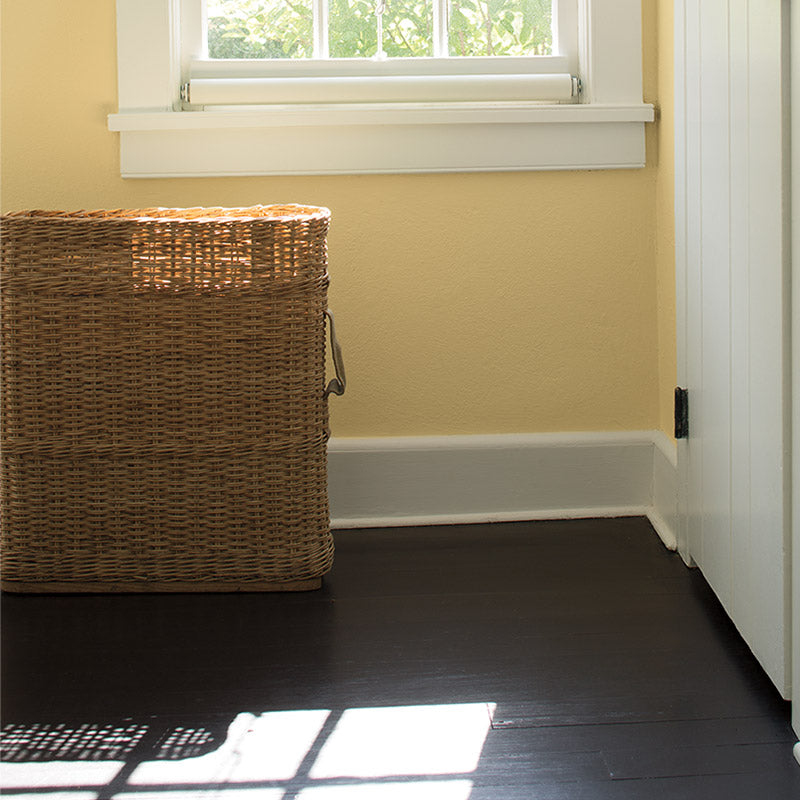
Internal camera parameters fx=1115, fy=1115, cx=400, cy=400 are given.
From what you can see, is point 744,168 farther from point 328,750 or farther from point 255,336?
point 328,750

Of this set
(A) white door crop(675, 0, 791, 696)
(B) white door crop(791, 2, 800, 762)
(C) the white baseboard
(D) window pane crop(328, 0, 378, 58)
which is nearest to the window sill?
(D) window pane crop(328, 0, 378, 58)

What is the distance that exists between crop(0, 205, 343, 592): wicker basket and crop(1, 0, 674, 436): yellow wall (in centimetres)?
34

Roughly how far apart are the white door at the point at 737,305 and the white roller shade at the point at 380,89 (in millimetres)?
373

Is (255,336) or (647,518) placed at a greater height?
(255,336)

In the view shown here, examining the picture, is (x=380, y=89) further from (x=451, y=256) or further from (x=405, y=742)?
(x=405, y=742)

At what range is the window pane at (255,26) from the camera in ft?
6.78

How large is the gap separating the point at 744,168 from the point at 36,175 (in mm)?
1276

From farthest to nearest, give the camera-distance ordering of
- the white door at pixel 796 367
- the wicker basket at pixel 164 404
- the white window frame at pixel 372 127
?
the white window frame at pixel 372 127
the wicker basket at pixel 164 404
the white door at pixel 796 367

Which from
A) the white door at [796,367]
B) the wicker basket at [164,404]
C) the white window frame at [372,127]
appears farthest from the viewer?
the white window frame at [372,127]

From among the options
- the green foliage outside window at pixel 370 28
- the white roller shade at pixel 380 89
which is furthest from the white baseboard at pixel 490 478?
the green foliage outside window at pixel 370 28

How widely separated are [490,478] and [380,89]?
2.44 feet

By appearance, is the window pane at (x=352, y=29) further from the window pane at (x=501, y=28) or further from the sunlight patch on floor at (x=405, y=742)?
the sunlight patch on floor at (x=405, y=742)

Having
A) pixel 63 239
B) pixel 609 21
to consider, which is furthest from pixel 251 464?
pixel 609 21

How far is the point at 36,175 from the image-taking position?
6.64 ft
